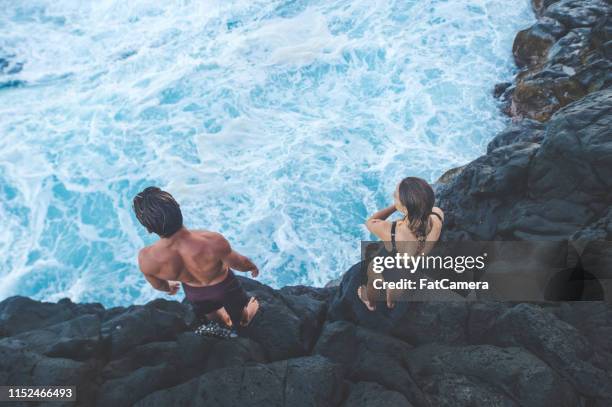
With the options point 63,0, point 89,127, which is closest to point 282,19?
point 89,127

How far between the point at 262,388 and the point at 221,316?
3.29 ft

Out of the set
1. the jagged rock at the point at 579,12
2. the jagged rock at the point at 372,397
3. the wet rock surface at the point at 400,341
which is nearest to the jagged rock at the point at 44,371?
the wet rock surface at the point at 400,341

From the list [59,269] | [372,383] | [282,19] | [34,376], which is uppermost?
[282,19]

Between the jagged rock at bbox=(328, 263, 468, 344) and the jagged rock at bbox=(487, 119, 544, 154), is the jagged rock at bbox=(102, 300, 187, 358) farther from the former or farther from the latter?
the jagged rock at bbox=(487, 119, 544, 154)

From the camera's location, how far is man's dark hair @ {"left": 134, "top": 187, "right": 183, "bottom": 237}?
3.92 meters

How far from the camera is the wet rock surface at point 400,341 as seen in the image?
4.01m

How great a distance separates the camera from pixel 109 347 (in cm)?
472

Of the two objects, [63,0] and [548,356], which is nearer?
[548,356]

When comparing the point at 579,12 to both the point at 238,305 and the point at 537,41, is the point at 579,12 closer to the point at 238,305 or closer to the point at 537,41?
the point at 537,41

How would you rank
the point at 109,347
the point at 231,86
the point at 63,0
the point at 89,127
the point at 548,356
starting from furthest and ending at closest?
the point at 63,0, the point at 231,86, the point at 89,127, the point at 109,347, the point at 548,356

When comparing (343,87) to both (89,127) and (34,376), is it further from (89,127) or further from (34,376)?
Answer: (34,376)

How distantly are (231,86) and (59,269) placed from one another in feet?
26.2

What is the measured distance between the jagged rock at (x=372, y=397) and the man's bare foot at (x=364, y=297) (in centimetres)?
90

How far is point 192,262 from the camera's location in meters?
4.25
